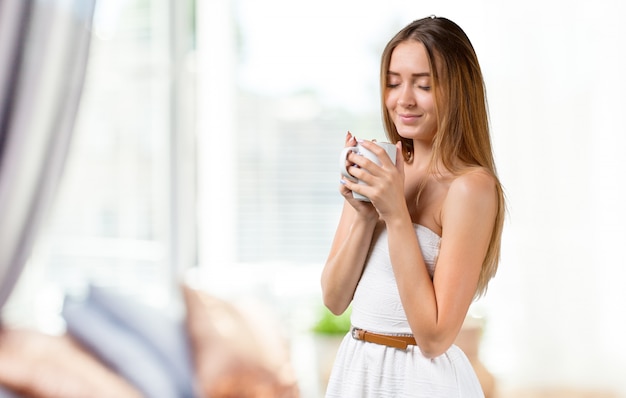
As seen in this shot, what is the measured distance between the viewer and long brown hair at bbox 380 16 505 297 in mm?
1161

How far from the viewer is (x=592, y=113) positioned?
3574 mm

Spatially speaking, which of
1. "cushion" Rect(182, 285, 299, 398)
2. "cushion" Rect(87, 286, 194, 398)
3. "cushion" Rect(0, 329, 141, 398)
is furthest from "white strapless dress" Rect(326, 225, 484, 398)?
"cushion" Rect(87, 286, 194, 398)

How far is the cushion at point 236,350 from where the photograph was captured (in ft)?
11.1

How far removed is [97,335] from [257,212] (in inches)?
45.3

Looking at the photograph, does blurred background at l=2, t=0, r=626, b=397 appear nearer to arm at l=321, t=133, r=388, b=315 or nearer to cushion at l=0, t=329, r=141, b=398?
cushion at l=0, t=329, r=141, b=398

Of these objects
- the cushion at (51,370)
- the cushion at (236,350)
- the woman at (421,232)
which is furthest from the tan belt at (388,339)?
the cushion at (236,350)

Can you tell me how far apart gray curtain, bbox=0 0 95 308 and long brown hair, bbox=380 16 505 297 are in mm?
2099

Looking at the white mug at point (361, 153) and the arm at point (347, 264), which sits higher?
the white mug at point (361, 153)

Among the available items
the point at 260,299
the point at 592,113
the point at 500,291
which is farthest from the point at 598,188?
the point at 260,299

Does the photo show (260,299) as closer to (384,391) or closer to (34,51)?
(34,51)

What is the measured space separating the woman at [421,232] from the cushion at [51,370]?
2031 millimetres

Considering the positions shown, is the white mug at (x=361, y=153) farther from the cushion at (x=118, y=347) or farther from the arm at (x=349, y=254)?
the cushion at (x=118, y=347)

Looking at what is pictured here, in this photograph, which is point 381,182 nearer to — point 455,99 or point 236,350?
point 455,99

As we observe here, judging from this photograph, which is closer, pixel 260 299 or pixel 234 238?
pixel 260 299
